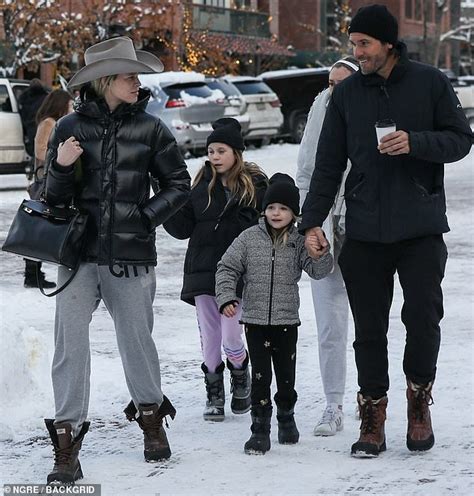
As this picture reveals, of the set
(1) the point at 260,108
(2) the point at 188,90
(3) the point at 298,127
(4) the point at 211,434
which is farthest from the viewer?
(3) the point at 298,127

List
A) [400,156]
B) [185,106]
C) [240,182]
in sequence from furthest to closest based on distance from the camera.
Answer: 1. [185,106]
2. [240,182]
3. [400,156]

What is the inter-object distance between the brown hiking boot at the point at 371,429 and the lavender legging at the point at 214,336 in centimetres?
98

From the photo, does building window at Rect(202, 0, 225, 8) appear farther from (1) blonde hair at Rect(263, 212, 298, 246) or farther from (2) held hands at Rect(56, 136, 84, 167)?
(2) held hands at Rect(56, 136, 84, 167)

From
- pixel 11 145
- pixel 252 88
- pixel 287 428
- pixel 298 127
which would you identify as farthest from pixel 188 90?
pixel 287 428

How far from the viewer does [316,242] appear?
224 inches

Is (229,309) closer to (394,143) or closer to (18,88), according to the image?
(394,143)

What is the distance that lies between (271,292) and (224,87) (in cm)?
2120

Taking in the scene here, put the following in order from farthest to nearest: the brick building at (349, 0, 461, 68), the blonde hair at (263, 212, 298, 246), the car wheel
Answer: the brick building at (349, 0, 461, 68) → the car wheel → the blonde hair at (263, 212, 298, 246)

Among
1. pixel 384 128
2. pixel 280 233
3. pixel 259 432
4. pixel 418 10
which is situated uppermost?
pixel 418 10

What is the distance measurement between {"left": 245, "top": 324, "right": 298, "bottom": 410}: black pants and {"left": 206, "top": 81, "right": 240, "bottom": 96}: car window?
818 inches

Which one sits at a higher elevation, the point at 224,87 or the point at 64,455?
the point at 224,87

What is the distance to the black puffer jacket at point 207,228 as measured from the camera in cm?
657

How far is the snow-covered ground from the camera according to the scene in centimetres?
529

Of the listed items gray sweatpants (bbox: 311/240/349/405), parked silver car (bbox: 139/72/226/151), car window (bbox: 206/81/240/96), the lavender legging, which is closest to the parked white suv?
parked silver car (bbox: 139/72/226/151)
